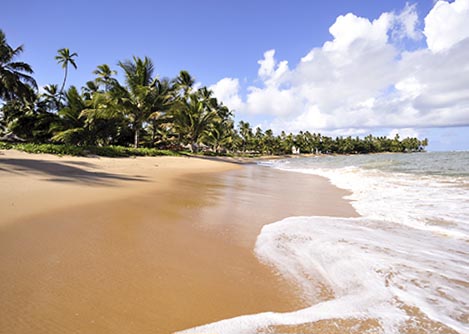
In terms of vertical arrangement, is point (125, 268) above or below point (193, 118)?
below

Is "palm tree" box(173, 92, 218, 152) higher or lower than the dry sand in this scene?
higher

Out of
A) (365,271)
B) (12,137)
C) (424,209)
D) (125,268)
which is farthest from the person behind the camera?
(12,137)

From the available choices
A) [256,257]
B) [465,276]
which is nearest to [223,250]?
[256,257]

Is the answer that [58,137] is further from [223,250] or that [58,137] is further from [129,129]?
[223,250]

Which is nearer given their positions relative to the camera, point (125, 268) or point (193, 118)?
point (125, 268)

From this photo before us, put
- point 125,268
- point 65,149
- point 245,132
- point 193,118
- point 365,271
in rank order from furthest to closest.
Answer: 1. point 245,132
2. point 193,118
3. point 65,149
4. point 365,271
5. point 125,268

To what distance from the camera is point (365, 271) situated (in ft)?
8.25

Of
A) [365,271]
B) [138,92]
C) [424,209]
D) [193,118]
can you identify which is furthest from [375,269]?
[193,118]

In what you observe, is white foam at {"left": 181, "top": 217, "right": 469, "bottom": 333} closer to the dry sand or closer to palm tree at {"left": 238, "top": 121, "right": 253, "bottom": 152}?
the dry sand

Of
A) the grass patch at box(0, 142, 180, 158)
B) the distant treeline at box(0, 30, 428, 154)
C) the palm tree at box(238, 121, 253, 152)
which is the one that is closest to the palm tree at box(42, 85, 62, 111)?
the distant treeline at box(0, 30, 428, 154)

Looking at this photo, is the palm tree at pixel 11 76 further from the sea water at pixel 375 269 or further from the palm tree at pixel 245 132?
the palm tree at pixel 245 132

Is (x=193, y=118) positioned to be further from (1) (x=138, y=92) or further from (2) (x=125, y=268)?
(2) (x=125, y=268)

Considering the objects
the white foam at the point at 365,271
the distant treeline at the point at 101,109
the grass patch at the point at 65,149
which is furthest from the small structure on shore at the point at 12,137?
the white foam at the point at 365,271

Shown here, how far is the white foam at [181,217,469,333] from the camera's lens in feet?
5.94
